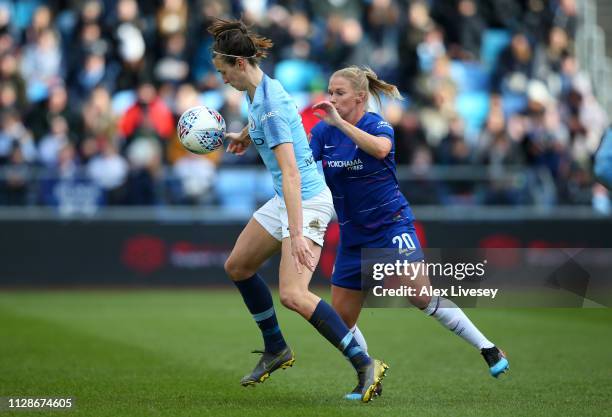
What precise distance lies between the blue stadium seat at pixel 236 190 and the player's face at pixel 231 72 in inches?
418

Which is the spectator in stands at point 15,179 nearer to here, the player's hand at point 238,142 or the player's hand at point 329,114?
the player's hand at point 238,142

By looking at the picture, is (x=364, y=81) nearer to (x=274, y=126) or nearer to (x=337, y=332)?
(x=274, y=126)

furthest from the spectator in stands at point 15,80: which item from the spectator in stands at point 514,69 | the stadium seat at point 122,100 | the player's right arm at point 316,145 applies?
the player's right arm at point 316,145

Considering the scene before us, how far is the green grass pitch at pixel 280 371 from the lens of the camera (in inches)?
291

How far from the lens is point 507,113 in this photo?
20359 mm

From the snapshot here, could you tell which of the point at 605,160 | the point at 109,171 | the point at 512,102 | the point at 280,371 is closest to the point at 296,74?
the point at 109,171

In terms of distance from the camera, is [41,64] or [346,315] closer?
[346,315]

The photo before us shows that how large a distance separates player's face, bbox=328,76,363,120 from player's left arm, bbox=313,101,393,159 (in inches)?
11.9

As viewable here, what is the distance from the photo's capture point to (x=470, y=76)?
68.7 ft

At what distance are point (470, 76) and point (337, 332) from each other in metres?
14.2

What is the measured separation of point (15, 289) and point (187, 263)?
2787 millimetres

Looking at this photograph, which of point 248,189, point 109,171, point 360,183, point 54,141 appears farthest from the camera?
point 54,141

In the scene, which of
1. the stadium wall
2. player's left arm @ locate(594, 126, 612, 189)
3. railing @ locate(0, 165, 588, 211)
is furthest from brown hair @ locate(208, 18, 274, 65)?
the stadium wall

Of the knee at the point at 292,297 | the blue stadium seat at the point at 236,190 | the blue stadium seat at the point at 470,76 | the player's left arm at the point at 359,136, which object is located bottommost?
the blue stadium seat at the point at 236,190
